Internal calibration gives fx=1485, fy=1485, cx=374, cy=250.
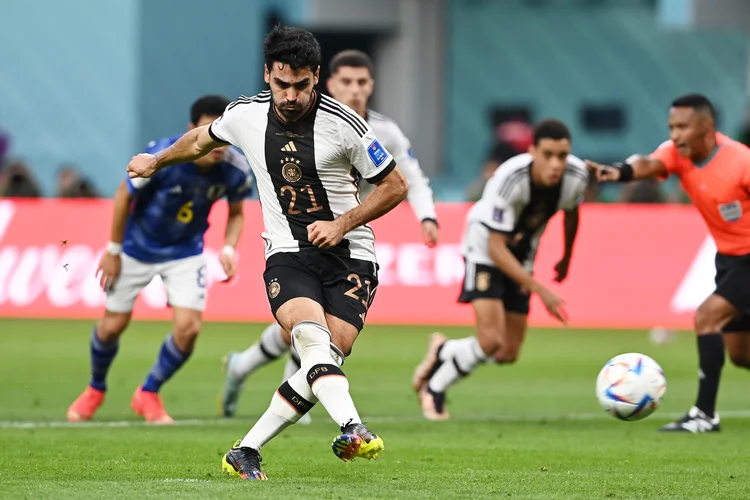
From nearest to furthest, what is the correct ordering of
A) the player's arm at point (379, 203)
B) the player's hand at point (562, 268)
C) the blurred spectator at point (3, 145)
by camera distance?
the player's arm at point (379, 203) < the player's hand at point (562, 268) < the blurred spectator at point (3, 145)

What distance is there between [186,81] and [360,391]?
16.1 m

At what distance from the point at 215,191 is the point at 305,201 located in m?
2.88

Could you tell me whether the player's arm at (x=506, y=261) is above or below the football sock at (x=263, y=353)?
above

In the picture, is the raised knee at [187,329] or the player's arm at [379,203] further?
the raised knee at [187,329]

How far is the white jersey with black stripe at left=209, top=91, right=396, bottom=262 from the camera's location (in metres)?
7.41

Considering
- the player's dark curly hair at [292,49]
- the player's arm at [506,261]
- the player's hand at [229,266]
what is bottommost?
the player's hand at [229,266]

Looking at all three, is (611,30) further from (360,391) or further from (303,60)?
(303,60)

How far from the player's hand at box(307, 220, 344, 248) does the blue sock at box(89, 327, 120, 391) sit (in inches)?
145

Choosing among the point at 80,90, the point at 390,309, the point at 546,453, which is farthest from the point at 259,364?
the point at 80,90

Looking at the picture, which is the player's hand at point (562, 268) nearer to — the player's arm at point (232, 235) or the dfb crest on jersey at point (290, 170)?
Result: the player's arm at point (232, 235)

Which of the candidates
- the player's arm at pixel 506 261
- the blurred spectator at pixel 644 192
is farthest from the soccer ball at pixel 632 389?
the blurred spectator at pixel 644 192

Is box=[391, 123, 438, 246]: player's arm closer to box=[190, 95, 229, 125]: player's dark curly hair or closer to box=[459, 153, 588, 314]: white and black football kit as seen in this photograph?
box=[459, 153, 588, 314]: white and black football kit

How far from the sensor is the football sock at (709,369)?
32.9 ft

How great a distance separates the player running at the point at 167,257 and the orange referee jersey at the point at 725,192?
3.13m
